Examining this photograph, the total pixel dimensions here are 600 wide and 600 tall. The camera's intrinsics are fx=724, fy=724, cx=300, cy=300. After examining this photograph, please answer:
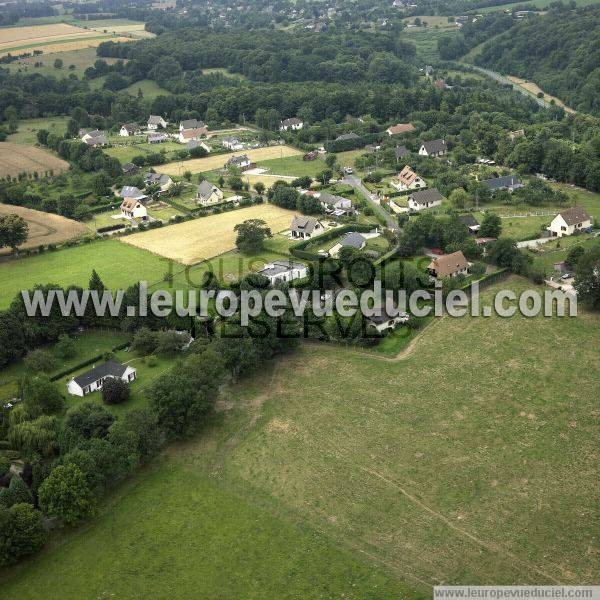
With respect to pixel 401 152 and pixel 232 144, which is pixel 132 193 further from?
pixel 401 152

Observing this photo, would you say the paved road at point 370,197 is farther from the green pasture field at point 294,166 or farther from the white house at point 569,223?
the white house at point 569,223

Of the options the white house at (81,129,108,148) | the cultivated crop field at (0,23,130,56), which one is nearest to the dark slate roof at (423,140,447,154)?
the white house at (81,129,108,148)

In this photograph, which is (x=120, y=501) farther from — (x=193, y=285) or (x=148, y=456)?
(x=193, y=285)

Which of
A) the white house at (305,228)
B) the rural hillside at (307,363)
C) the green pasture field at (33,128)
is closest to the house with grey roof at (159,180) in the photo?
the rural hillside at (307,363)

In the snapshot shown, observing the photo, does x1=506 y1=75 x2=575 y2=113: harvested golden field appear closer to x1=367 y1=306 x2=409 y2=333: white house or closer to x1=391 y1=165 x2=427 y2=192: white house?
x1=391 y1=165 x2=427 y2=192: white house

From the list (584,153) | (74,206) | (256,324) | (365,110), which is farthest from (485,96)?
(256,324)

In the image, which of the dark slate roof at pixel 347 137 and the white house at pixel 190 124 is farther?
the white house at pixel 190 124
